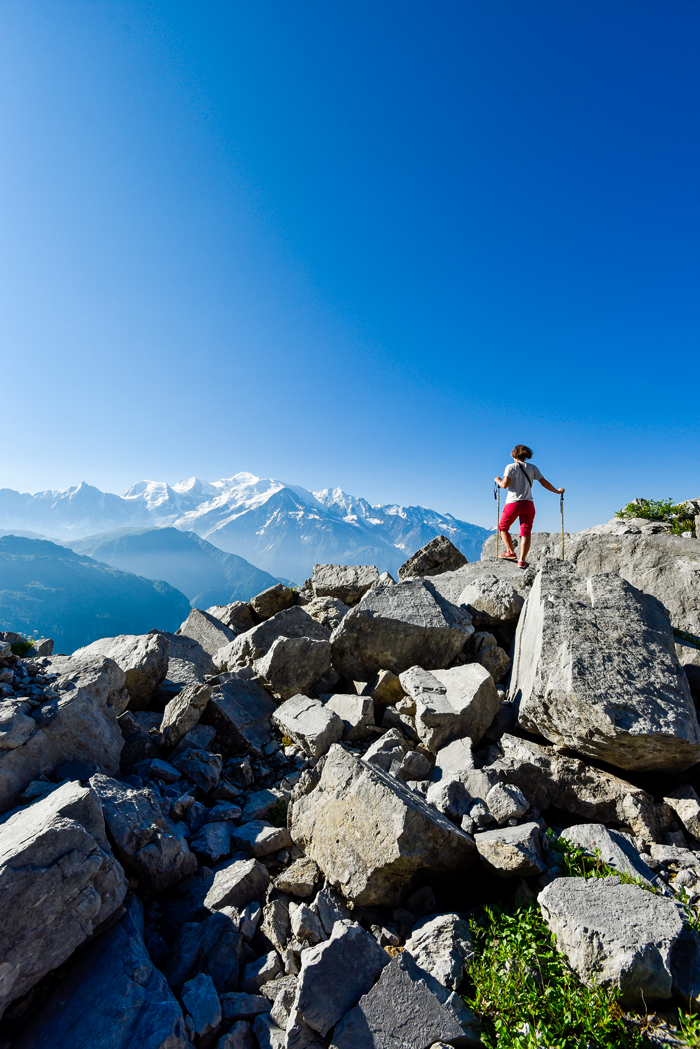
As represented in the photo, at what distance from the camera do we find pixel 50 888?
380 centimetres

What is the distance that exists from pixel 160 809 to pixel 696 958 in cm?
531

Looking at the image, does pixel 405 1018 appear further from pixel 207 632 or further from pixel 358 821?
pixel 207 632

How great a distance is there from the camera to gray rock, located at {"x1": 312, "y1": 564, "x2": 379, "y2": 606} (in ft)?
41.3

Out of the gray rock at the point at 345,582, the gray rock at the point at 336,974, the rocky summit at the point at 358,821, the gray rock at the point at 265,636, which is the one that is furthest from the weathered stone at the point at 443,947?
the gray rock at the point at 345,582

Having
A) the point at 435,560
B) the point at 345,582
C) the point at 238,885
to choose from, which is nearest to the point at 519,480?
the point at 435,560

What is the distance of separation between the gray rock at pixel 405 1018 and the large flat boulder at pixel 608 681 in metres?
3.36

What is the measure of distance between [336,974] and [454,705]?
12.3 ft

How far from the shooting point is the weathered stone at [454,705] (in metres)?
6.67

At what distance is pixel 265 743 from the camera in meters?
7.55

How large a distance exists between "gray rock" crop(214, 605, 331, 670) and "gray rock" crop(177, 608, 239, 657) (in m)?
0.93

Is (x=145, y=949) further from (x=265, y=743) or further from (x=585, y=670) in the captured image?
(x=585, y=670)

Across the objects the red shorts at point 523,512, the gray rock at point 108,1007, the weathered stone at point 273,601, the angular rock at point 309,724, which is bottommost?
the gray rock at point 108,1007

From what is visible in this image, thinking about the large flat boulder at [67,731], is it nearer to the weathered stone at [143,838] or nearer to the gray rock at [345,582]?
the weathered stone at [143,838]

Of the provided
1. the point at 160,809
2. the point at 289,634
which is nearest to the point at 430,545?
the point at 289,634
